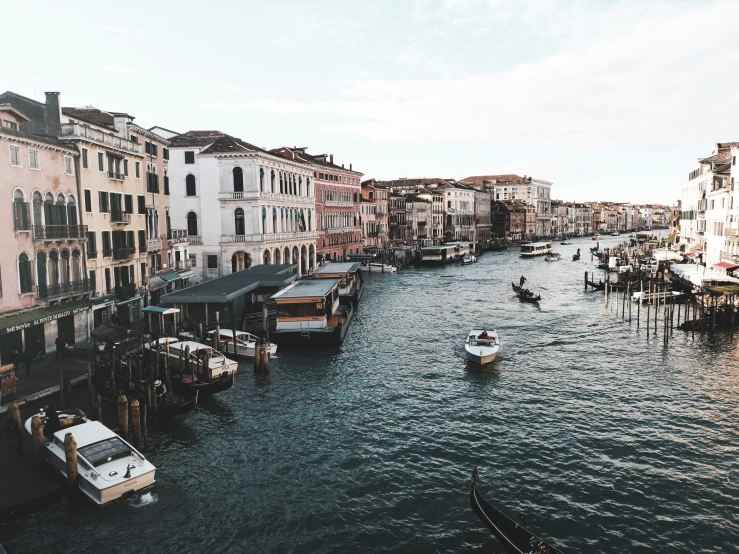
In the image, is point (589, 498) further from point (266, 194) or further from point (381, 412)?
point (266, 194)

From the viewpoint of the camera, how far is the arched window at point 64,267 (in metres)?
30.4

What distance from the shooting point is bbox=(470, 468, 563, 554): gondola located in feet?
44.3

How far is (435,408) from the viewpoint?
25.2 m

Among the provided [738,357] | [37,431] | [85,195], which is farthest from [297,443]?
[738,357]

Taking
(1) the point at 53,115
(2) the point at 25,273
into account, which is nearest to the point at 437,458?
(2) the point at 25,273

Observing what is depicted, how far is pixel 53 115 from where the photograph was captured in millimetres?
31734

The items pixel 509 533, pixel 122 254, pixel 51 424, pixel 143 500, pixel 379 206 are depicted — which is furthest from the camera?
pixel 379 206

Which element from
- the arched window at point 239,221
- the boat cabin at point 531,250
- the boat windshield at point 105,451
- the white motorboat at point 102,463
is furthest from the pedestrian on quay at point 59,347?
the boat cabin at point 531,250

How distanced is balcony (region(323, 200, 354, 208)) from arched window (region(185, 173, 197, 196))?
2732 centimetres

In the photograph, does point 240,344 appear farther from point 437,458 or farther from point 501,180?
point 501,180

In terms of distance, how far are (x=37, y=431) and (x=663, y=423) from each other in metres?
22.8

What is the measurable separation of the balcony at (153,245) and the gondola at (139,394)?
18.3m

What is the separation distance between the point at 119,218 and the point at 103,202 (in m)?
1.70

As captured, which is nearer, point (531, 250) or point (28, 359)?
point (28, 359)
